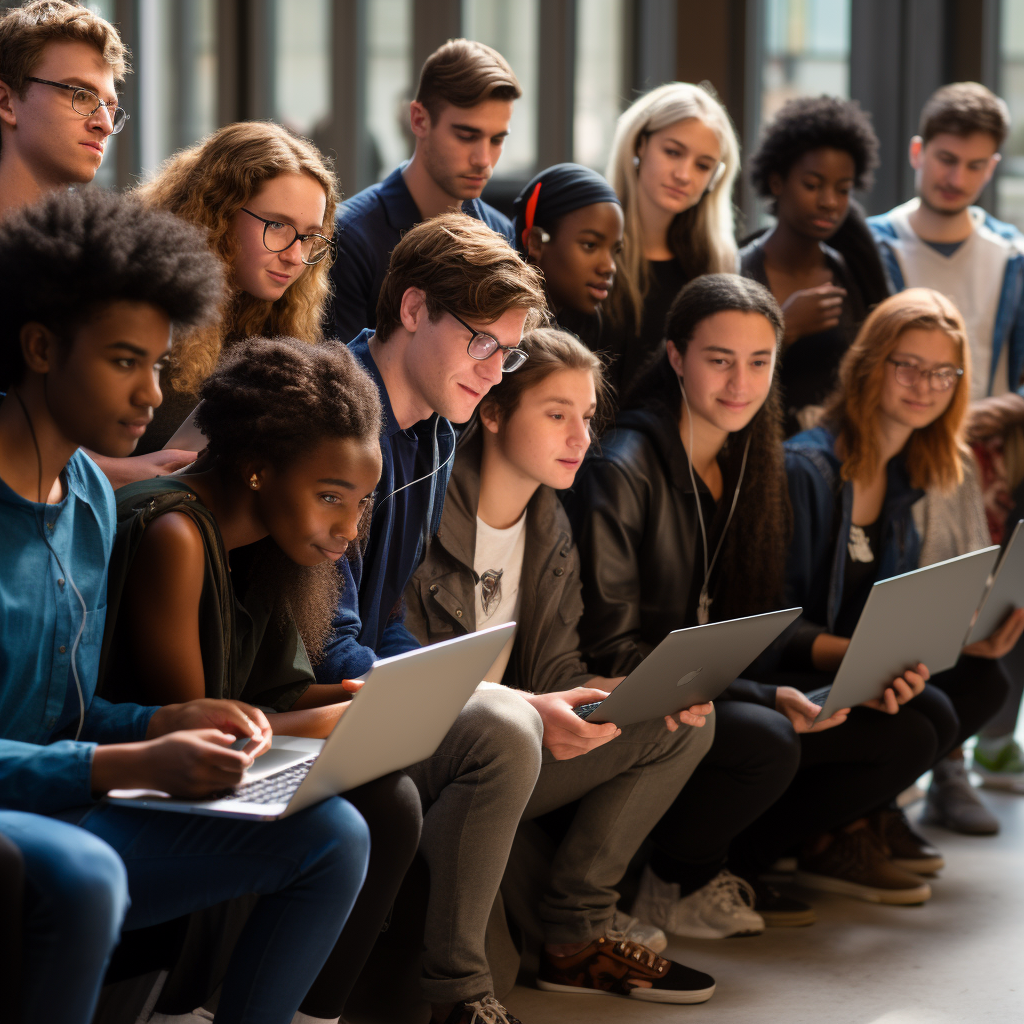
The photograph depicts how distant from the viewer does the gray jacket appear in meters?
2.08

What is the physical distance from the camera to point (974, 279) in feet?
10.9

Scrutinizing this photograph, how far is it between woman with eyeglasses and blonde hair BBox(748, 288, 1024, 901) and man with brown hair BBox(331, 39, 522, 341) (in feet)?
2.81

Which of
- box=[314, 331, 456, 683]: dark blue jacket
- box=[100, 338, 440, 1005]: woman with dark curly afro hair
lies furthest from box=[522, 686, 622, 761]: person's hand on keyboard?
box=[100, 338, 440, 1005]: woman with dark curly afro hair

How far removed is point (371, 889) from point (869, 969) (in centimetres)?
109

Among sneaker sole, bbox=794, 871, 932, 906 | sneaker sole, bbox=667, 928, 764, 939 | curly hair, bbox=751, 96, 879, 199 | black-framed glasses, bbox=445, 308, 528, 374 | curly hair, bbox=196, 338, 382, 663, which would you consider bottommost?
sneaker sole, bbox=794, 871, 932, 906

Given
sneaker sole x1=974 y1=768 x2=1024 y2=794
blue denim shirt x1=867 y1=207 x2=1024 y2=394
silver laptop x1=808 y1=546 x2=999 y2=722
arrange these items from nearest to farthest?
1. silver laptop x1=808 y1=546 x2=999 y2=722
2. sneaker sole x1=974 y1=768 x2=1024 y2=794
3. blue denim shirt x1=867 y1=207 x2=1024 y2=394

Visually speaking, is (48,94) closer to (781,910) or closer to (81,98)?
(81,98)

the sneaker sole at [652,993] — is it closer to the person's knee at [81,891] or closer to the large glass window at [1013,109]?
the person's knee at [81,891]

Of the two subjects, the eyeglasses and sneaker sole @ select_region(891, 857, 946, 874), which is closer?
the eyeglasses

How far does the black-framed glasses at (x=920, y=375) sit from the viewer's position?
264cm

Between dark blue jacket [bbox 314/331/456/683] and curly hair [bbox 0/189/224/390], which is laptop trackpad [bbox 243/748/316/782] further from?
curly hair [bbox 0/189/224/390]

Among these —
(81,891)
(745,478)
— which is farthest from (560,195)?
(81,891)

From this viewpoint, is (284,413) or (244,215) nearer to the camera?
(284,413)

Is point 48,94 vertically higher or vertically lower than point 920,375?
higher
